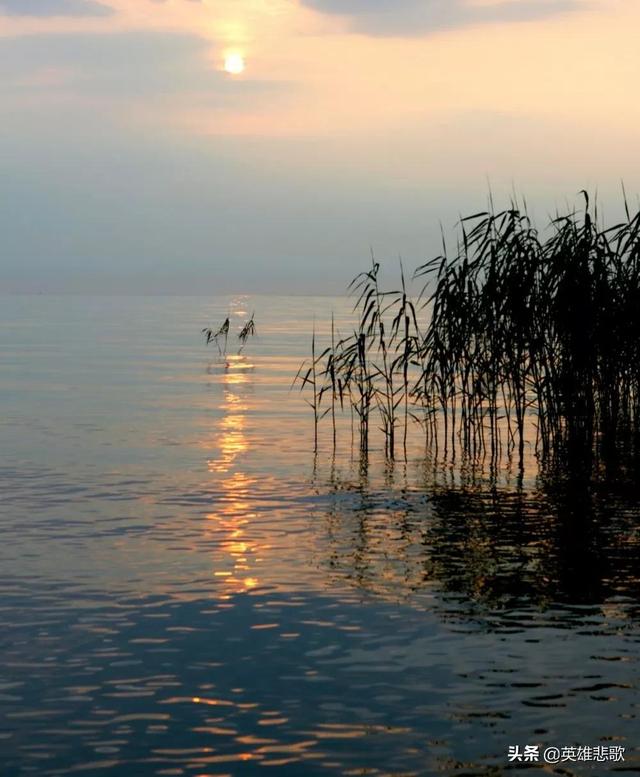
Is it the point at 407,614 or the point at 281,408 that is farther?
the point at 281,408

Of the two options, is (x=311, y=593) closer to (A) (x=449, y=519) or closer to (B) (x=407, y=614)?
(B) (x=407, y=614)

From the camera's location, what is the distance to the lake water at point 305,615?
740 cm

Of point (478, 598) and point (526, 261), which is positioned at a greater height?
point (526, 261)

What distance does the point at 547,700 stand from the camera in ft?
26.8

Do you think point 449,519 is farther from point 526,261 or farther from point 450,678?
point 450,678

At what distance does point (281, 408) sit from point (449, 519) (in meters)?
17.0

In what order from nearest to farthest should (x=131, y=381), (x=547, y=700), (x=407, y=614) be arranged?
(x=547, y=700) → (x=407, y=614) → (x=131, y=381)

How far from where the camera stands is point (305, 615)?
10547 mm

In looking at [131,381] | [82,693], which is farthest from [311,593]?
[131,381]

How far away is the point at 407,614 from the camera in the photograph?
34.6 ft

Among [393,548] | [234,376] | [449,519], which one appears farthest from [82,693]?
[234,376]

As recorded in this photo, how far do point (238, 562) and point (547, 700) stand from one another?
5323 mm

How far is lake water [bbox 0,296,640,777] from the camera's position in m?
7.40

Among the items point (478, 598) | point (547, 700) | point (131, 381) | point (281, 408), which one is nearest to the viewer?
point (547, 700)
